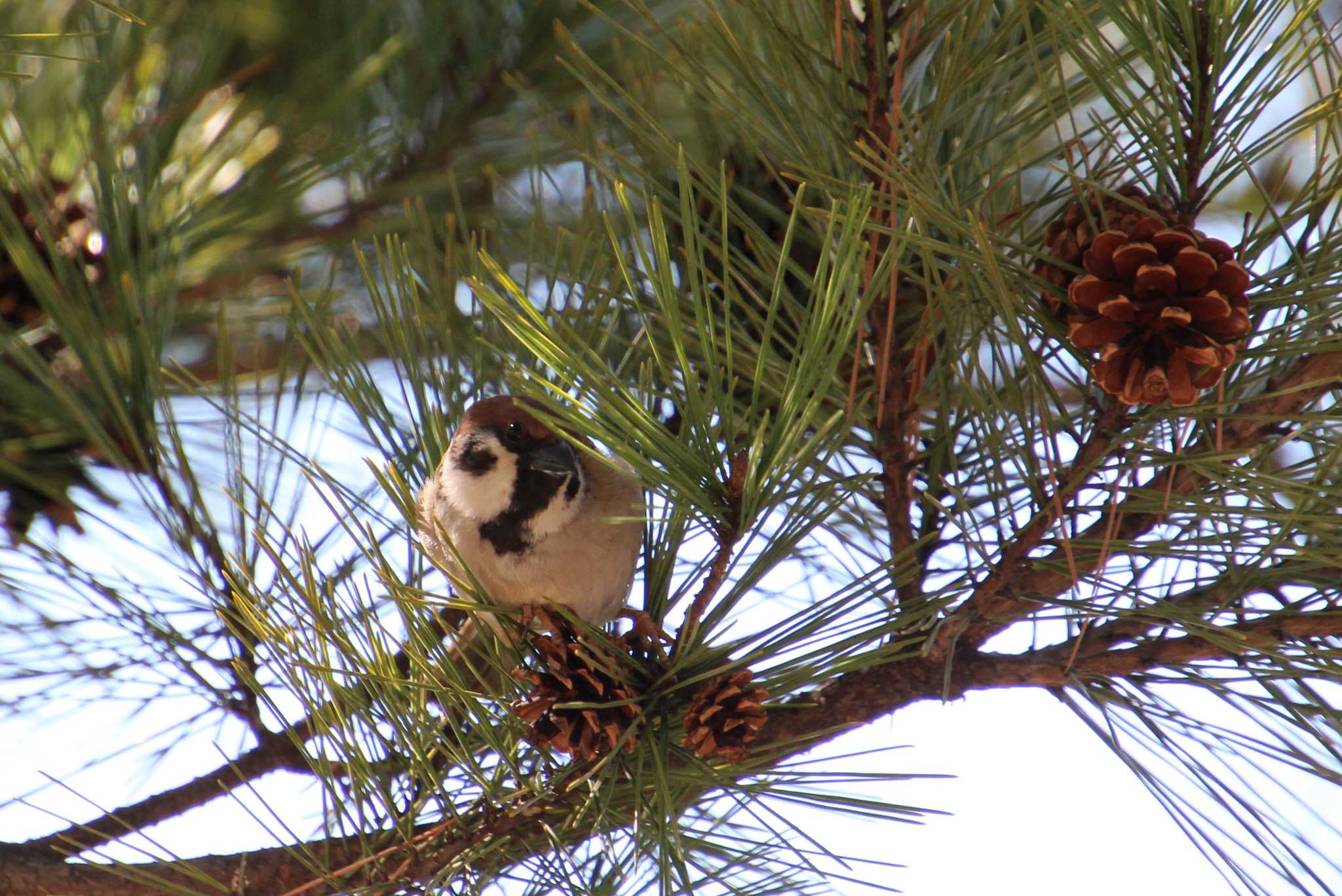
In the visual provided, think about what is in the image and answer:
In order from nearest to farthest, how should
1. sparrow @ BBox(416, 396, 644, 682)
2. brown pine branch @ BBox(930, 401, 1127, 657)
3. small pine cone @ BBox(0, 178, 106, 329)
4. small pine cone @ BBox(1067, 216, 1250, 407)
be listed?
1. small pine cone @ BBox(1067, 216, 1250, 407)
2. brown pine branch @ BBox(930, 401, 1127, 657)
3. sparrow @ BBox(416, 396, 644, 682)
4. small pine cone @ BBox(0, 178, 106, 329)

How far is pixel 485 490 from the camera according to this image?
4.94 feet

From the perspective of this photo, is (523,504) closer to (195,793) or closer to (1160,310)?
(195,793)

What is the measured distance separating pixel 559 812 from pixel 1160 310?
700 millimetres

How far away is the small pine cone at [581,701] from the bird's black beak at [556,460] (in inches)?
13.9

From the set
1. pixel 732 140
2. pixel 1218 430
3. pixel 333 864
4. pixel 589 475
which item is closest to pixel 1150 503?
pixel 1218 430

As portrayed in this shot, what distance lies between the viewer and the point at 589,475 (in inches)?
61.0

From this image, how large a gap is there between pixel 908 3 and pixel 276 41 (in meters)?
1.38

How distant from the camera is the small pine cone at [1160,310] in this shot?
2.95ft

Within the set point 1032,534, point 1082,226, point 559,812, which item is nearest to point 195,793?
point 559,812

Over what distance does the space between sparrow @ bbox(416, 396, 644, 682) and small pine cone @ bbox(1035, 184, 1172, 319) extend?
60 cm

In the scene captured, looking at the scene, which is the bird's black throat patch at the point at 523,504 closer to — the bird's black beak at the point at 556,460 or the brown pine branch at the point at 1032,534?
the bird's black beak at the point at 556,460

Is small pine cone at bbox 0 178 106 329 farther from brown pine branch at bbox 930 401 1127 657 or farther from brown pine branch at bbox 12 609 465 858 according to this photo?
brown pine branch at bbox 930 401 1127 657

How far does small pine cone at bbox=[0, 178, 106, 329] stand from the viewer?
1605 mm

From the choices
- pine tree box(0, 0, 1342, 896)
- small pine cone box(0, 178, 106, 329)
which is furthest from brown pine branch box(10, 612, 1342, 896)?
small pine cone box(0, 178, 106, 329)
